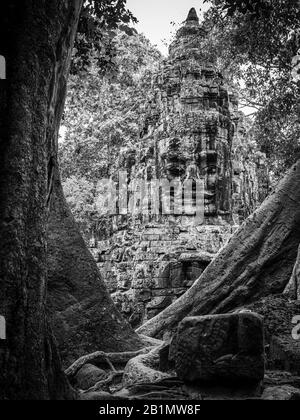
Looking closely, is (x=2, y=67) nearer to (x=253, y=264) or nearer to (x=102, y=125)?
(x=253, y=264)

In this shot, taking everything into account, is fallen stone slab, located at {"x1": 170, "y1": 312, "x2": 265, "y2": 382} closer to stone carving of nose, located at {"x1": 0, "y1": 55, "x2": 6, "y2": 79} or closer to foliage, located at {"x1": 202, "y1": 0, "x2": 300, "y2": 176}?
stone carving of nose, located at {"x1": 0, "y1": 55, "x2": 6, "y2": 79}

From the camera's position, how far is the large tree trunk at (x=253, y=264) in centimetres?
604

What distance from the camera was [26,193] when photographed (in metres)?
2.45

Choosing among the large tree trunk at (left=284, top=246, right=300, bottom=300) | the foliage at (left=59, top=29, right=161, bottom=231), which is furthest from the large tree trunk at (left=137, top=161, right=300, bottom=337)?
the foliage at (left=59, top=29, right=161, bottom=231)

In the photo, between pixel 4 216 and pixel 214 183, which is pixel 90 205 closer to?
pixel 214 183

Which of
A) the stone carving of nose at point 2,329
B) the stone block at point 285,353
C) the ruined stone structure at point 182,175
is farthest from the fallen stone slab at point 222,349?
the ruined stone structure at point 182,175

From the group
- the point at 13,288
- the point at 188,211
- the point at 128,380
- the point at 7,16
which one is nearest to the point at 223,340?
the point at 128,380

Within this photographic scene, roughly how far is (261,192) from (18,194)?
1194 centimetres

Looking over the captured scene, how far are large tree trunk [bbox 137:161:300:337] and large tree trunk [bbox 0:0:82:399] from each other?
366cm

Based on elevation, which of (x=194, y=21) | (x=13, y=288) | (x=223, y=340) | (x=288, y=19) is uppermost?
(x=194, y=21)

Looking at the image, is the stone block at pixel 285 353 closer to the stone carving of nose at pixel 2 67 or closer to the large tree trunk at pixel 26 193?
the large tree trunk at pixel 26 193

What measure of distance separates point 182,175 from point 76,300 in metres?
7.76

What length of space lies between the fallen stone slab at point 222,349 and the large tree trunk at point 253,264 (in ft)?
9.13

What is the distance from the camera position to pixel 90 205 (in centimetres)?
1667
